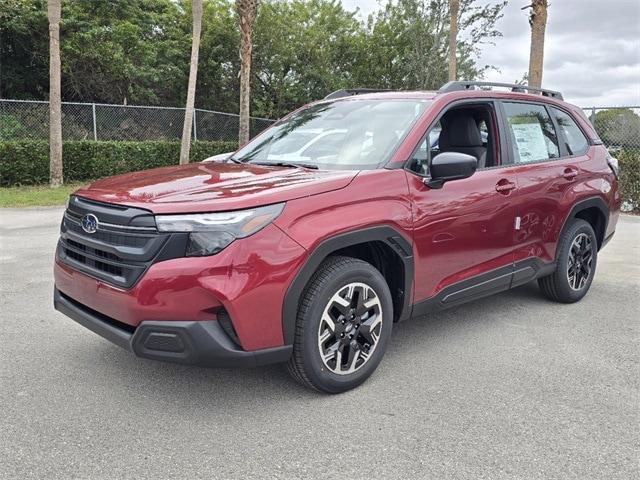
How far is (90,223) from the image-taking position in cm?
310

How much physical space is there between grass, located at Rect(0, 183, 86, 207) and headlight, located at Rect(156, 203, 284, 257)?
1021 centimetres

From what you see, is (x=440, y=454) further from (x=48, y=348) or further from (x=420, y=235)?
(x=48, y=348)

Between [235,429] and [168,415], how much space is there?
1.35ft

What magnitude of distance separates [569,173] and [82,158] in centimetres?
1372

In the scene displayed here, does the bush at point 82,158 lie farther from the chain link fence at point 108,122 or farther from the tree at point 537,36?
the tree at point 537,36

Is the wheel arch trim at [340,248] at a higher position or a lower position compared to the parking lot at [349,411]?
higher

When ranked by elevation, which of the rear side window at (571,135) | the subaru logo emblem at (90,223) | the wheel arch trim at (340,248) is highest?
the rear side window at (571,135)

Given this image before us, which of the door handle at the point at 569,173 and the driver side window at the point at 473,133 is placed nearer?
the driver side window at the point at 473,133

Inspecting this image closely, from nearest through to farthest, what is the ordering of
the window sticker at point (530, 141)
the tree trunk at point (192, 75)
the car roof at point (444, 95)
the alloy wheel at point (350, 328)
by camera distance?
the alloy wheel at point (350, 328), the car roof at point (444, 95), the window sticker at point (530, 141), the tree trunk at point (192, 75)

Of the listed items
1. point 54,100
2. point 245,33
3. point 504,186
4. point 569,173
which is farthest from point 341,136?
point 245,33

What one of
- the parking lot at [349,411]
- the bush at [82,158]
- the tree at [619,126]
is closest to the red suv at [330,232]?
the parking lot at [349,411]

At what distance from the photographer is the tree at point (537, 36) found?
1241 centimetres

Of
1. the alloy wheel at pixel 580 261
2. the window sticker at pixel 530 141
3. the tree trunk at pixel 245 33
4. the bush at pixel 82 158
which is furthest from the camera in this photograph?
the tree trunk at pixel 245 33

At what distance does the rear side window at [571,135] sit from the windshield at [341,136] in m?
1.83
